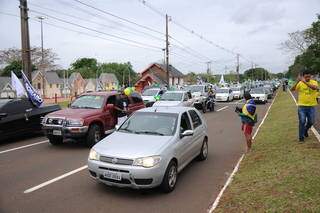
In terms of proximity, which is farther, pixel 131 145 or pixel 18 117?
pixel 18 117

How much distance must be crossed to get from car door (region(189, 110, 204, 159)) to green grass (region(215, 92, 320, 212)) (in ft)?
3.72

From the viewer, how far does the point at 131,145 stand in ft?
22.6

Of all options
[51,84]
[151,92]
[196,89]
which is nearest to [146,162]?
[151,92]

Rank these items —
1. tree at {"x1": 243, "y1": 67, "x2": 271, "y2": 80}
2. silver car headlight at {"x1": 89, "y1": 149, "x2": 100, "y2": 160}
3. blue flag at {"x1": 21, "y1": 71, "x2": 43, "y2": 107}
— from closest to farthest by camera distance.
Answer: silver car headlight at {"x1": 89, "y1": 149, "x2": 100, "y2": 160}
blue flag at {"x1": 21, "y1": 71, "x2": 43, "y2": 107}
tree at {"x1": 243, "y1": 67, "x2": 271, "y2": 80}

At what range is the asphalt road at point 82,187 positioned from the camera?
243 inches

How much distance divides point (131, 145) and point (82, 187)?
1373 millimetres

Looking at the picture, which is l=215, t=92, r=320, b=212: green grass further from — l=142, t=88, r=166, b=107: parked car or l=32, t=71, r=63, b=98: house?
l=32, t=71, r=63, b=98: house

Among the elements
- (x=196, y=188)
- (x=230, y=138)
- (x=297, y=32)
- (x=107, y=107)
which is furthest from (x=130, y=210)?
(x=297, y=32)

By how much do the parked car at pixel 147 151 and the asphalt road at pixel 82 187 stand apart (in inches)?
13.0

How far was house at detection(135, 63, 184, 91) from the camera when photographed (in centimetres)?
7516

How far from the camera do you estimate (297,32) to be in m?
67.9

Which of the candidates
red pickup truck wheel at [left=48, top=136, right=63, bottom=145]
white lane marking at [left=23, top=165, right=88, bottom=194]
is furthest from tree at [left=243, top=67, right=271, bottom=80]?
white lane marking at [left=23, top=165, right=88, bottom=194]

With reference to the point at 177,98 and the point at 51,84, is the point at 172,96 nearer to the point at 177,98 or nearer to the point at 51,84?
the point at 177,98

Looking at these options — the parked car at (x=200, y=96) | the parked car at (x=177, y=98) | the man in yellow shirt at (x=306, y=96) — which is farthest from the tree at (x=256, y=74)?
the man in yellow shirt at (x=306, y=96)
